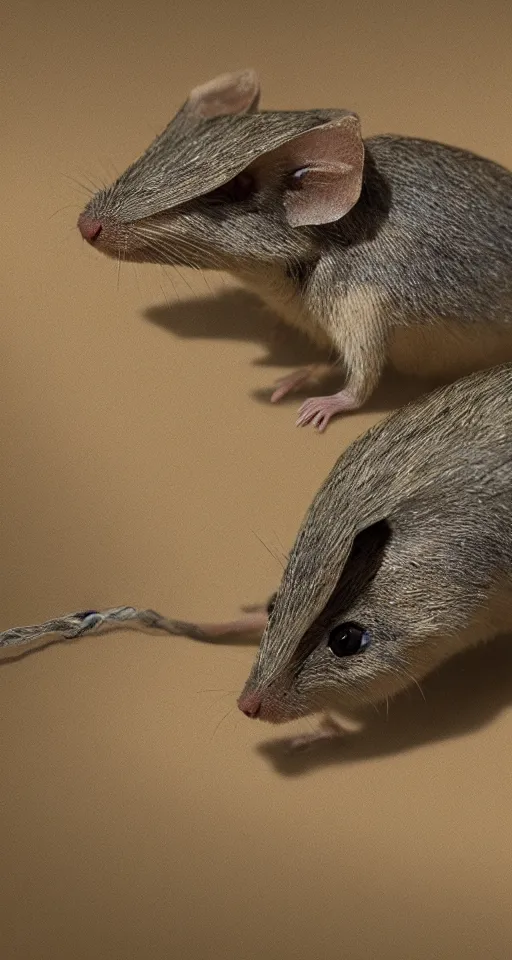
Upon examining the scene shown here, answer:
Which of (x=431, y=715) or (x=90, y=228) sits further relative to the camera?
(x=90, y=228)

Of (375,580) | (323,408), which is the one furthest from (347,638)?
(323,408)

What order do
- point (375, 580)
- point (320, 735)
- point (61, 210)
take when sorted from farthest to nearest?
point (61, 210) → point (320, 735) → point (375, 580)

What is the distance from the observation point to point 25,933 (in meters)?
2.36

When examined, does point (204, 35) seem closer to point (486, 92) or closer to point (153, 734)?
point (486, 92)

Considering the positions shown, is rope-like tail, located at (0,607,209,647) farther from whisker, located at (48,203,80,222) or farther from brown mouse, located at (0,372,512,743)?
whisker, located at (48,203,80,222)

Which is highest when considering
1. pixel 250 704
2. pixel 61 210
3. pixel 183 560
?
pixel 61 210

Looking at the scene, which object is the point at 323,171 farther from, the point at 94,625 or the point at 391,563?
the point at 94,625

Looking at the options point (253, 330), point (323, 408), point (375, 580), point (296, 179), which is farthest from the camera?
point (253, 330)

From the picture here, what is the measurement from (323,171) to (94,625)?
1100 millimetres

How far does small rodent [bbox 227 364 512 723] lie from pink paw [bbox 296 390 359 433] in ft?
2.16

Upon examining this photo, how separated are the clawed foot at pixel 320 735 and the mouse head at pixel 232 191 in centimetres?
102

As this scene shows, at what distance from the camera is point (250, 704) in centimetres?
236

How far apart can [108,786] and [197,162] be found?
1.33m

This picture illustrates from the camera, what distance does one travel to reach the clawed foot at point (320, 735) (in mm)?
2639
